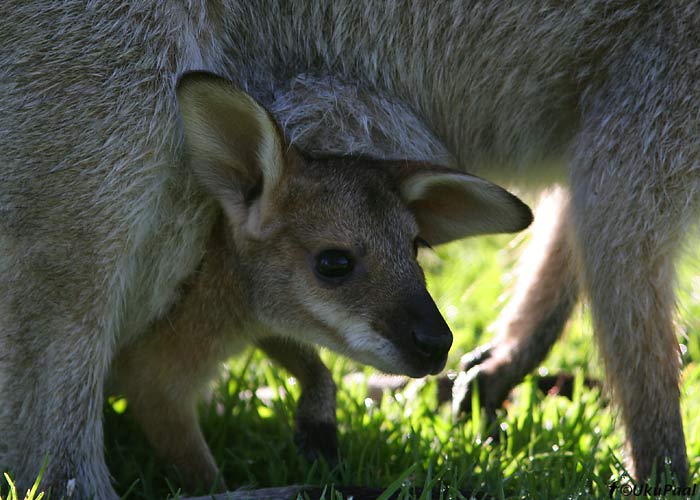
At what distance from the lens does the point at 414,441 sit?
3441mm

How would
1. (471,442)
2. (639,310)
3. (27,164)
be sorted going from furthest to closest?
(471,442), (639,310), (27,164)

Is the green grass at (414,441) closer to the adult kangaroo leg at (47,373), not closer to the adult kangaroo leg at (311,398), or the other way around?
the adult kangaroo leg at (311,398)

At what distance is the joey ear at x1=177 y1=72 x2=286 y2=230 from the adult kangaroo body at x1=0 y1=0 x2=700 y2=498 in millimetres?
76

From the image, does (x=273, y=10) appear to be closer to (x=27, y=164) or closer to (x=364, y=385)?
(x=27, y=164)

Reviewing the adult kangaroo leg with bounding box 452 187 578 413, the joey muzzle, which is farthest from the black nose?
the adult kangaroo leg with bounding box 452 187 578 413

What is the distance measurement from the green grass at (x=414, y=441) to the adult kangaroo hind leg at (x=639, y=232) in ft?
0.47

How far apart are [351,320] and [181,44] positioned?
881 millimetres

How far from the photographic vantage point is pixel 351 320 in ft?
9.79

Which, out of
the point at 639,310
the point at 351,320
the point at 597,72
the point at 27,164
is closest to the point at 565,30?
the point at 597,72

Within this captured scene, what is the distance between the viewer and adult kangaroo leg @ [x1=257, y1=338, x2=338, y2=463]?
3.44 m

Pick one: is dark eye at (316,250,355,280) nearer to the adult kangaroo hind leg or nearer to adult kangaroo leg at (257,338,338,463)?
adult kangaroo leg at (257,338,338,463)

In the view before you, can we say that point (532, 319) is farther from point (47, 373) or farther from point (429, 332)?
point (47, 373)

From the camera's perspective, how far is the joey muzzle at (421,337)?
287 cm

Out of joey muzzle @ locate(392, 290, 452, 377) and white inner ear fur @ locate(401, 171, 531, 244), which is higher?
white inner ear fur @ locate(401, 171, 531, 244)
